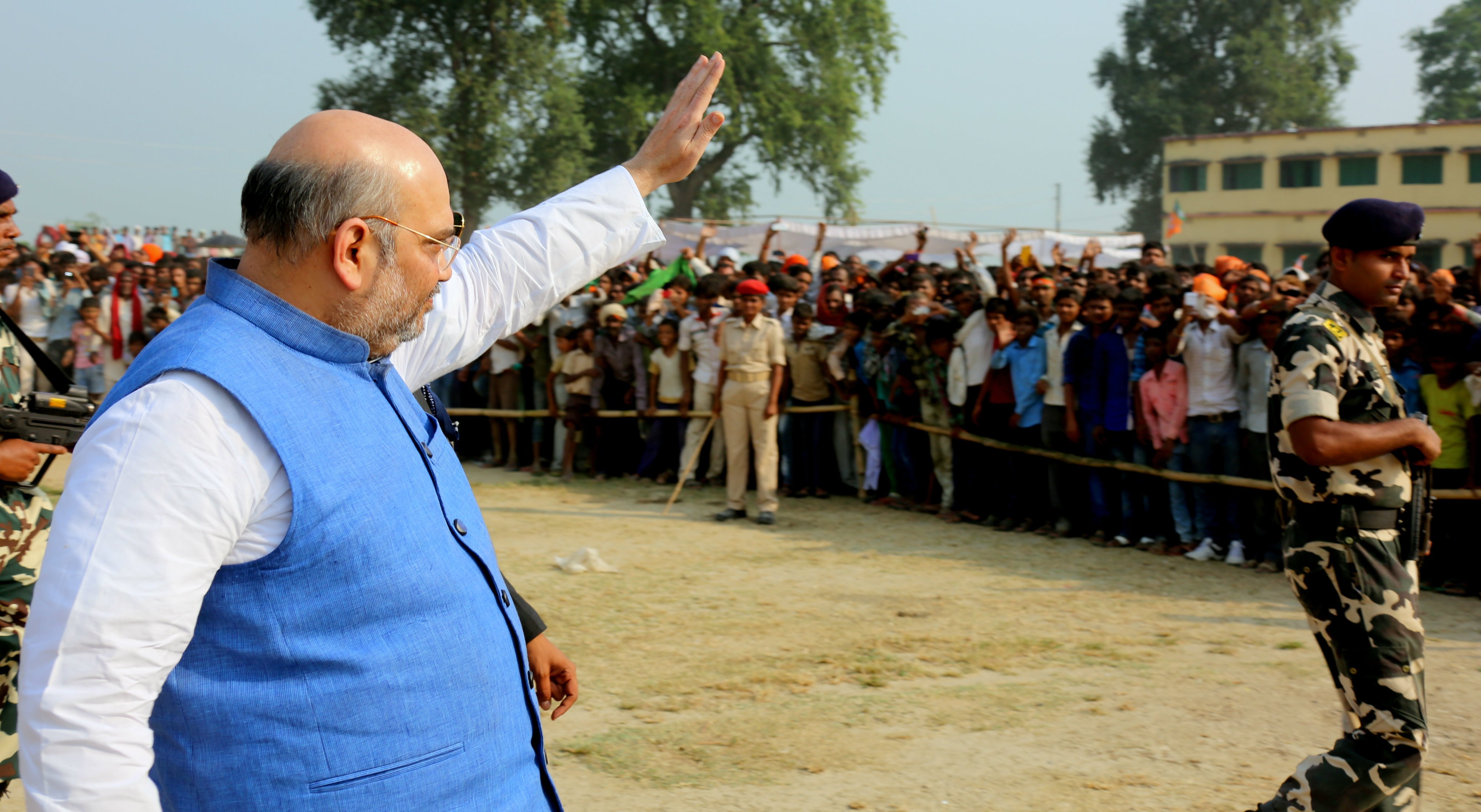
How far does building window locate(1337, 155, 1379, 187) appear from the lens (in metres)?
36.2

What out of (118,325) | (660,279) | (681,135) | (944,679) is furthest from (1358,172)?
(681,135)

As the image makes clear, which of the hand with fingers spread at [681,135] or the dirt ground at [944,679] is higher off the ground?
the hand with fingers spread at [681,135]

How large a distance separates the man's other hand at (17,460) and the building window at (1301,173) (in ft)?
132

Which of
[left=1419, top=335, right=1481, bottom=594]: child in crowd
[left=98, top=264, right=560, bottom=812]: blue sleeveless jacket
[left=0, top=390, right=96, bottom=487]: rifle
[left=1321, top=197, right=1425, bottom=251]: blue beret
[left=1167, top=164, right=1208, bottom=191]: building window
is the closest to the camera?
[left=98, top=264, right=560, bottom=812]: blue sleeveless jacket

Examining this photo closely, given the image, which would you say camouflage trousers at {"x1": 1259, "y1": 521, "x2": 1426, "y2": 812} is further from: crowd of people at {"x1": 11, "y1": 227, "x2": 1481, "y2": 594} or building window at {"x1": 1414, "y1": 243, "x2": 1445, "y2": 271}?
building window at {"x1": 1414, "y1": 243, "x2": 1445, "y2": 271}

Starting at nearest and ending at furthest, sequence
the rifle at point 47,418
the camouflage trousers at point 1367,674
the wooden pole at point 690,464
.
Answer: the camouflage trousers at point 1367,674, the rifle at point 47,418, the wooden pole at point 690,464

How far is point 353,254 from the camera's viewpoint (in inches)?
61.7

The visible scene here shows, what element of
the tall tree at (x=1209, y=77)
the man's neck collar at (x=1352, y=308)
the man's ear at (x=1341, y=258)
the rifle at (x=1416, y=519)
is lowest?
the rifle at (x=1416, y=519)

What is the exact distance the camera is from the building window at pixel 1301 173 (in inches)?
1465

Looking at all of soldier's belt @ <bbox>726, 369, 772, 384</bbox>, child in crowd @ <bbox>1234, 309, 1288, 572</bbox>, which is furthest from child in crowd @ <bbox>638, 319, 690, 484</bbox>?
child in crowd @ <bbox>1234, 309, 1288, 572</bbox>

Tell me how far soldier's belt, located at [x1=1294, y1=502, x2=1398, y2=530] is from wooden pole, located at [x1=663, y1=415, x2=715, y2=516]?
685 cm

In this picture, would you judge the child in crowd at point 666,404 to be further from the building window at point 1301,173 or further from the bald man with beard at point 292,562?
the building window at point 1301,173

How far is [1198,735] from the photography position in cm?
459

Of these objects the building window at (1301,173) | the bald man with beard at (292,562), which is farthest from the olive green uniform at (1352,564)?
the building window at (1301,173)
